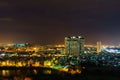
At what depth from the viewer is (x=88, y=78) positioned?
3219 centimetres

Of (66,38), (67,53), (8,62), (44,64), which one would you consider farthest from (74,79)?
(66,38)

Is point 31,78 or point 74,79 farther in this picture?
point 31,78

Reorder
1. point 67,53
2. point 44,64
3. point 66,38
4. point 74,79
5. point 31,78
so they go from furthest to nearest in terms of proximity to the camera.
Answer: point 66,38, point 67,53, point 44,64, point 31,78, point 74,79

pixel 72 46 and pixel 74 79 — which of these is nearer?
pixel 74 79

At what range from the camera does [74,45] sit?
A: 270 ft

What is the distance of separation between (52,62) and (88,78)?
960 inches

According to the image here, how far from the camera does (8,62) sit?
57.8 m

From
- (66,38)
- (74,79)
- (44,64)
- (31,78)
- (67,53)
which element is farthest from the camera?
(66,38)

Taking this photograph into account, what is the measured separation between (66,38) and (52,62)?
95.6 feet

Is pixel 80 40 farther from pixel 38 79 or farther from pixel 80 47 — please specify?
pixel 38 79

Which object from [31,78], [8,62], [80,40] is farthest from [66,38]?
[31,78]

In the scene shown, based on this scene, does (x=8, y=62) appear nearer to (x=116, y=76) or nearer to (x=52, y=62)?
(x=52, y=62)

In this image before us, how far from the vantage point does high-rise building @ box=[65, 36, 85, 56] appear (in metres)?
80.4

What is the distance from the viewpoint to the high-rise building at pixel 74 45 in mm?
80438
